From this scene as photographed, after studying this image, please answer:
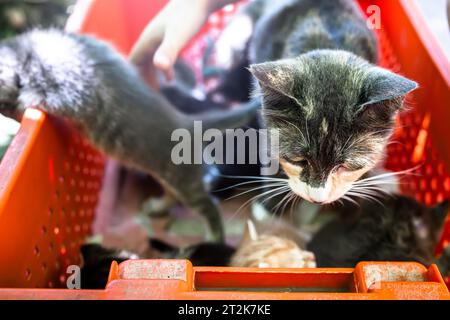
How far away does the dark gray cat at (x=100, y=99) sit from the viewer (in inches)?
42.7

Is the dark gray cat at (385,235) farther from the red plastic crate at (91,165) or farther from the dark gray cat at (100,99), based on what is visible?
the dark gray cat at (100,99)

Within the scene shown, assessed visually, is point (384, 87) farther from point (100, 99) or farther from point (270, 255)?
point (100, 99)

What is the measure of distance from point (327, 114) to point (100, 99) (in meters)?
0.58

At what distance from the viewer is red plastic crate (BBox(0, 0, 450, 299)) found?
2.59 ft

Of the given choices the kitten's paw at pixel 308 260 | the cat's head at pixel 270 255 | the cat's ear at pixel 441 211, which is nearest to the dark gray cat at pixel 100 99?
the cat's head at pixel 270 255

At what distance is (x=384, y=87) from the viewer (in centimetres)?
Answer: 74

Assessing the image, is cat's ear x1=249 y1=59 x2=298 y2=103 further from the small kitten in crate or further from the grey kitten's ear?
the grey kitten's ear

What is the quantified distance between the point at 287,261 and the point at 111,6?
0.92 m

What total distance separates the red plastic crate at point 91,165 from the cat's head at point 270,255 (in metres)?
0.25

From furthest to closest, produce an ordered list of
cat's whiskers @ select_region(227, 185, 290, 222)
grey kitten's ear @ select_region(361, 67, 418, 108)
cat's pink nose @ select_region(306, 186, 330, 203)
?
cat's whiskers @ select_region(227, 185, 290, 222) < cat's pink nose @ select_region(306, 186, 330, 203) < grey kitten's ear @ select_region(361, 67, 418, 108)

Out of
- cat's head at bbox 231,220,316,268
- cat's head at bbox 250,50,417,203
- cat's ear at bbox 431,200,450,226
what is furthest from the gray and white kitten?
cat's ear at bbox 431,200,450,226

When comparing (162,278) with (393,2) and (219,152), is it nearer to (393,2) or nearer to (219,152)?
(219,152)

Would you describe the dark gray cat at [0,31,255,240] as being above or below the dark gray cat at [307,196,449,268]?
above
